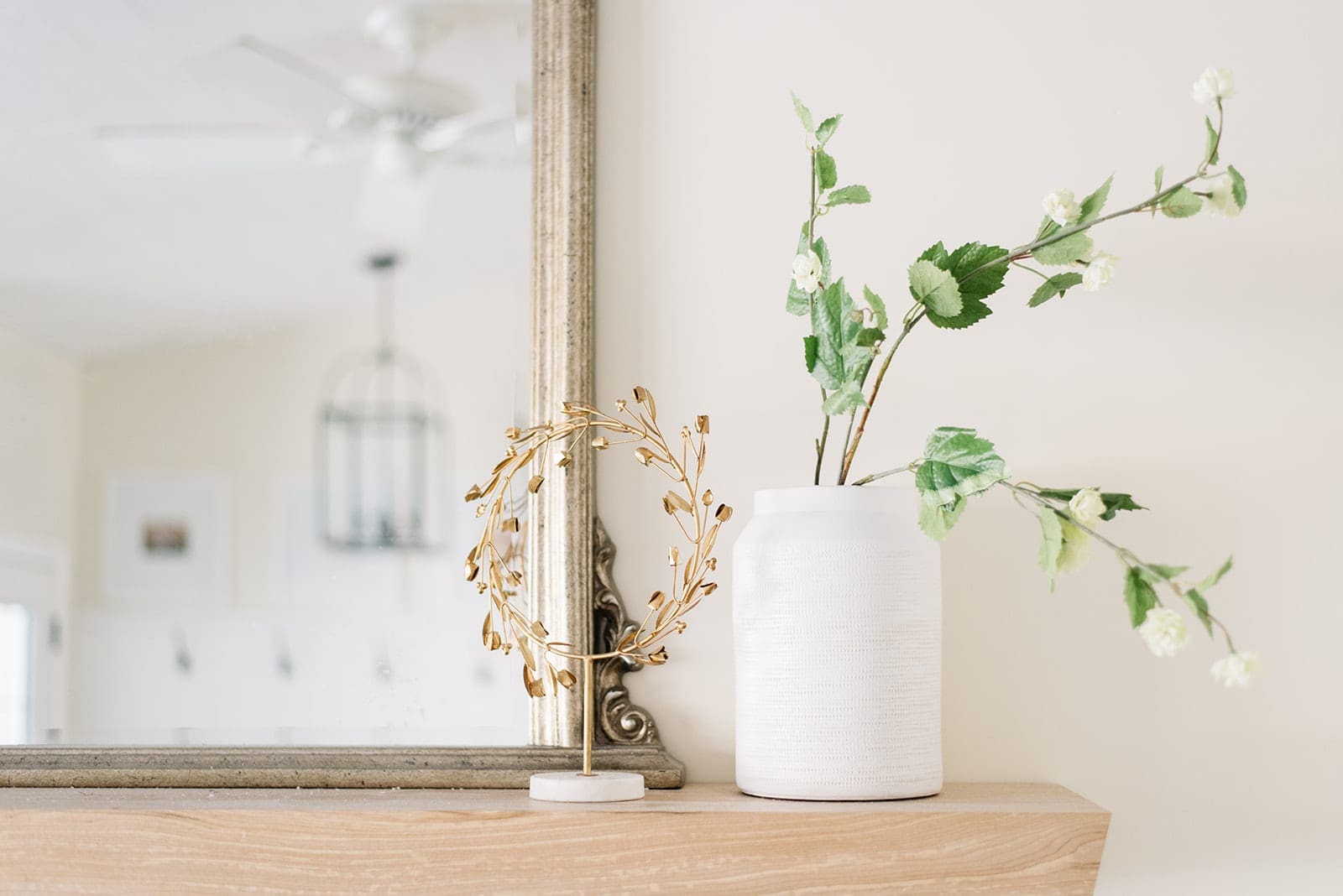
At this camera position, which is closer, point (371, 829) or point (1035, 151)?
point (371, 829)

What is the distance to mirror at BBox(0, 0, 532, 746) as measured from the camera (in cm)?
110

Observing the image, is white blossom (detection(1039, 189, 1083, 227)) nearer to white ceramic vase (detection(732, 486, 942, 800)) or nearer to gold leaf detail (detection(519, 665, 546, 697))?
white ceramic vase (detection(732, 486, 942, 800))

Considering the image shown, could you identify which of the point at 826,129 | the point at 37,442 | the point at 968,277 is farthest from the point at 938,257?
the point at 37,442

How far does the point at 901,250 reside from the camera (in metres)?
1.14

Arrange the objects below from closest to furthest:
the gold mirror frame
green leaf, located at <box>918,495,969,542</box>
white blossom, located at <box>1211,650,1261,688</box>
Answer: white blossom, located at <box>1211,650,1261,688</box>, green leaf, located at <box>918,495,969,542</box>, the gold mirror frame

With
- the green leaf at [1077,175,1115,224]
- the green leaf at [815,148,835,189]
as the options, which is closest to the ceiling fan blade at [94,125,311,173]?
the green leaf at [815,148,835,189]

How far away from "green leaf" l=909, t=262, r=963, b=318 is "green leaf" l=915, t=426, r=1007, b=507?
0.35 feet

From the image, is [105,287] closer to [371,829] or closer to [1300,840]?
[371,829]

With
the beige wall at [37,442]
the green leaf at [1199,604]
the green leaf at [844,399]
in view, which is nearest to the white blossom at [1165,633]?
the green leaf at [1199,604]

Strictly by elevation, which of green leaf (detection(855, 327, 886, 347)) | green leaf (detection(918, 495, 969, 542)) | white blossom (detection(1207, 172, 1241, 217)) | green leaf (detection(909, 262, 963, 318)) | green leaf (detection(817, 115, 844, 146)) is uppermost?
green leaf (detection(817, 115, 844, 146))

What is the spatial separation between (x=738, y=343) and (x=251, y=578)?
0.51 m

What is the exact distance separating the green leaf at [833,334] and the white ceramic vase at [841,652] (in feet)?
0.31

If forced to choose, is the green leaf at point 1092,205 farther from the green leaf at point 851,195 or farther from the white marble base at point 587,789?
the white marble base at point 587,789

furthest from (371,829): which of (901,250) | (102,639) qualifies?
(901,250)
